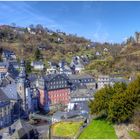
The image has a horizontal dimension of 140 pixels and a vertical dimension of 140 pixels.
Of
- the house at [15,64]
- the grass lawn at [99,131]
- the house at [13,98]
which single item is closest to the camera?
the grass lawn at [99,131]

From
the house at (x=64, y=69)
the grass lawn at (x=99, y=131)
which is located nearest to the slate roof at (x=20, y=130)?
the grass lawn at (x=99, y=131)

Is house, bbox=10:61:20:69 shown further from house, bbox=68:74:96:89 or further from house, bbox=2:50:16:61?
house, bbox=68:74:96:89

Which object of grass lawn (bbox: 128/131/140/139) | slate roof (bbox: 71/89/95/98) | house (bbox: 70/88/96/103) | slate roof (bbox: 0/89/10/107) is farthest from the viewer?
slate roof (bbox: 71/89/95/98)

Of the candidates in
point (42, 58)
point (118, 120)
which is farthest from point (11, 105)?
A: point (42, 58)

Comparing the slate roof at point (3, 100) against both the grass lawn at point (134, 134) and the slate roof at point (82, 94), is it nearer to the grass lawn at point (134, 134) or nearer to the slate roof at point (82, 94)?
the slate roof at point (82, 94)

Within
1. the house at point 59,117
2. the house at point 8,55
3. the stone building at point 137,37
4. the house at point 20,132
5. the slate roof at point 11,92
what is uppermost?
the stone building at point 137,37

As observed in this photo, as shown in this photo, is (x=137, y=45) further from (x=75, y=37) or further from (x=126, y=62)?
(x=75, y=37)

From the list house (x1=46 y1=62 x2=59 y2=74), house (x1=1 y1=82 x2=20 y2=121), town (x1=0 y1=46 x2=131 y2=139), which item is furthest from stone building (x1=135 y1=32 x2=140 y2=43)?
house (x1=1 y1=82 x2=20 y2=121)
